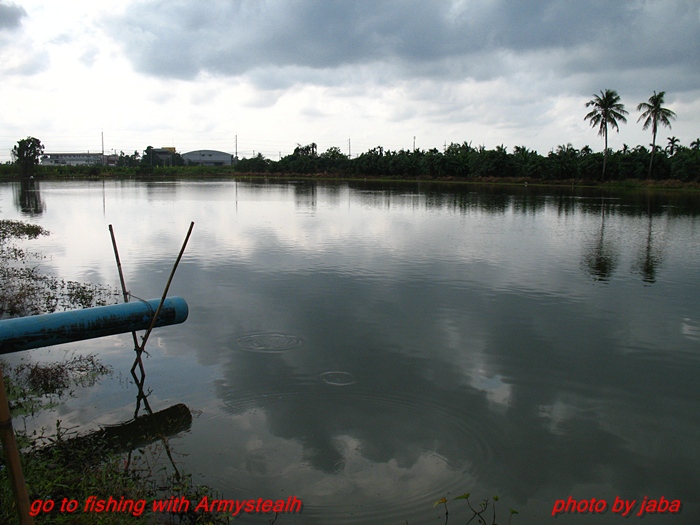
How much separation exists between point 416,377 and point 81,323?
14.6 ft

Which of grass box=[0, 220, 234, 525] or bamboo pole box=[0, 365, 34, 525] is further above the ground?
bamboo pole box=[0, 365, 34, 525]

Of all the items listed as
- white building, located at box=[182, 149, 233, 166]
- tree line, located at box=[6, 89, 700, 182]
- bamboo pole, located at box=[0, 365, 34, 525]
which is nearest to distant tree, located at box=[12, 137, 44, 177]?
tree line, located at box=[6, 89, 700, 182]

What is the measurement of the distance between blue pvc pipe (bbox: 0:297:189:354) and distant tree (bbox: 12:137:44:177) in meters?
89.2

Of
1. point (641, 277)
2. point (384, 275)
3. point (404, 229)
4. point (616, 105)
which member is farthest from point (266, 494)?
point (616, 105)

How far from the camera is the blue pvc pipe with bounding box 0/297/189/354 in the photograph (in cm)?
609

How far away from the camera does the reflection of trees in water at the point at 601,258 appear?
A: 1494 cm

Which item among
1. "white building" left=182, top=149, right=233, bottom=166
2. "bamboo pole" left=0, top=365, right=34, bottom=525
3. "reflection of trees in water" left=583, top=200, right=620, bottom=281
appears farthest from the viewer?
"white building" left=182, top=149, right=233, bottom=166

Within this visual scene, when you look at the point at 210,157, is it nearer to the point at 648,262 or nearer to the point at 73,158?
the point at 73,158

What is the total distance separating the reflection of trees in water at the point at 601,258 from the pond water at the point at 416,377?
0.15m

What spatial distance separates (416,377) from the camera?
25.6ft

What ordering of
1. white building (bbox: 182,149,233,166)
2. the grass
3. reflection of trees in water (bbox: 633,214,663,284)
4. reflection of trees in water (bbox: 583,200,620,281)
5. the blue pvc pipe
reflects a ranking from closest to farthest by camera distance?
1. the grass
2. the blue pvc pipe
3. reflection of trees in water (bbox: 633,214,663,284)
4. reflection of trees in water (bbox: 583,200,620,281)
5. white building (bbox: 182,149,233,166)

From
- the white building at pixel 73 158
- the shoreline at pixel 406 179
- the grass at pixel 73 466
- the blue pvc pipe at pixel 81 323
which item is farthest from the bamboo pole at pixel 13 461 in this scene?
the white building at pixel 73 158

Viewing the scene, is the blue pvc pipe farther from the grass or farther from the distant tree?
the distant tree

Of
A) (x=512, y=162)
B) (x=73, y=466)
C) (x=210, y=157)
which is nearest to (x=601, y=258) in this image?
(x=73, y=466)
